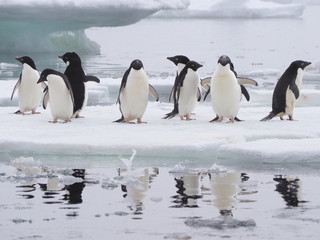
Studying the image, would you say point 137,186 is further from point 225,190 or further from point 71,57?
point 71,57

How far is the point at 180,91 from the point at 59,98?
1069 mm

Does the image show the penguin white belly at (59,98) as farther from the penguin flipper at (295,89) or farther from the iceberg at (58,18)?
the iceberg at (58,18)

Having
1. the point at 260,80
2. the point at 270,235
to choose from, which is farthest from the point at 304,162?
the point at 260,80

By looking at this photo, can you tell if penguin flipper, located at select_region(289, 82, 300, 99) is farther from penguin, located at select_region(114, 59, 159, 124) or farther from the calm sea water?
the calm sea water

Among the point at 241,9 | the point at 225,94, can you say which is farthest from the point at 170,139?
the point at 241,9

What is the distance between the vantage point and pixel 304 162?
6.54m

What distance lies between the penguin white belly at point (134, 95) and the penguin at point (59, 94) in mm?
459

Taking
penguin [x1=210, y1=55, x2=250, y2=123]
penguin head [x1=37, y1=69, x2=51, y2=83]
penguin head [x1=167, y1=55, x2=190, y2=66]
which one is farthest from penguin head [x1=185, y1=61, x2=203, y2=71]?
penguin head [x1=37, y1=69, x2=51, y2=83]

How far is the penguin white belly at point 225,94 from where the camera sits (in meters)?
8.22

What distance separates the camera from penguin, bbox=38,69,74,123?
8.23 metres

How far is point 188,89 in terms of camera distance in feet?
27.8

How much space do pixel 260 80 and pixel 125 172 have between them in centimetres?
1018

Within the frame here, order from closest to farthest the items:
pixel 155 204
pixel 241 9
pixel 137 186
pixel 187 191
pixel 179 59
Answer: pixel 155 204, pixel 187 191, pixel 137 186, pixel 179 59, pixel 241 9

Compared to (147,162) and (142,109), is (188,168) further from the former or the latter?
(142,109)
